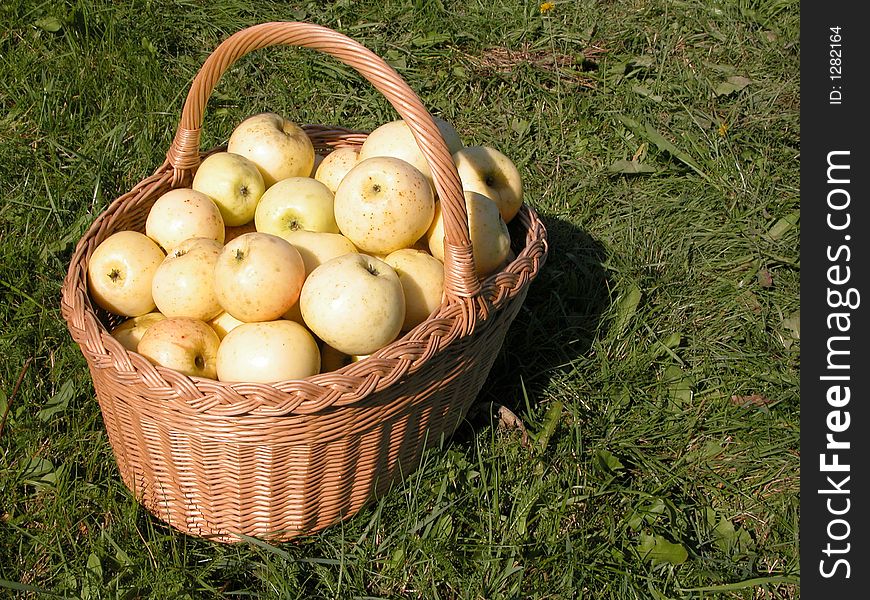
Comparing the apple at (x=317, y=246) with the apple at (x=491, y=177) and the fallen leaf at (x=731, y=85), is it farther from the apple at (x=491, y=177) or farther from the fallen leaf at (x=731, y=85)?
the fallen leaf at (x=731, y=85)

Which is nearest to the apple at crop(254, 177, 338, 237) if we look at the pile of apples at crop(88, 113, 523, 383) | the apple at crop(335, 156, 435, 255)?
the pile of apples at crop(88, 113, 523, 383)

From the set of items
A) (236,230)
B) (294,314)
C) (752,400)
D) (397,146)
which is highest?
(397,146)

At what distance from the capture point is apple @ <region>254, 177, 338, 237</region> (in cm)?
249

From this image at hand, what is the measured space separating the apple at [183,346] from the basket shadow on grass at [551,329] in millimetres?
885

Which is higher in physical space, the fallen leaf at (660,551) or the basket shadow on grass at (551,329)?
the basket shadow on grass at (551,329)

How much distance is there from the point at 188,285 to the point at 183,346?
0.66ft

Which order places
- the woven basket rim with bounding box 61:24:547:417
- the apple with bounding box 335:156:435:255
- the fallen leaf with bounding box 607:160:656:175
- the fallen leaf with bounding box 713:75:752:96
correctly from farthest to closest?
the fallen leaf with bounding box 713:75:752:96
the fallen leaf with bounding box 607:160:656:175
the apple with bounding box 335:156:435:255
the woven basket rim with bounding box 61:24:547:417

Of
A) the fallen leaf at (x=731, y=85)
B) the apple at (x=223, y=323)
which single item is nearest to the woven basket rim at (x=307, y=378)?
the apple at (x=223, y=323)

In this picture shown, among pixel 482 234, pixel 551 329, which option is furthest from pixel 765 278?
pixel 482 234

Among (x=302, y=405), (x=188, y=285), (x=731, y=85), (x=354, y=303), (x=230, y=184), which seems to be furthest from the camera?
(x=731, y=85)

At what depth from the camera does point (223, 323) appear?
2393mm

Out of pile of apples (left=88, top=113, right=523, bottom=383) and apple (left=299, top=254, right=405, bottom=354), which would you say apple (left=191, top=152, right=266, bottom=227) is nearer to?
pile of apples (left=88, top=113, right=523, bottom=383)

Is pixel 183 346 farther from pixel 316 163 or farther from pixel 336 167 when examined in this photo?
pixel 316 163

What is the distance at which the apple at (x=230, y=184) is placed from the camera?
103 inches
